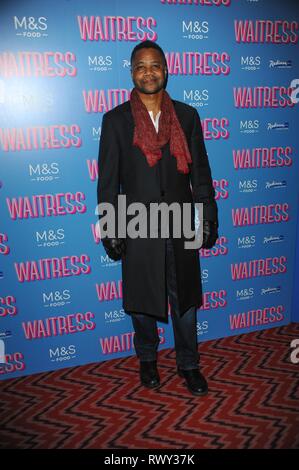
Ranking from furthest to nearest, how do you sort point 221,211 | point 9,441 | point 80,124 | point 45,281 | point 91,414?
1. point 221,211
2. point 45,281
3. point 80,124
4. point 91,414
5. point 9,441

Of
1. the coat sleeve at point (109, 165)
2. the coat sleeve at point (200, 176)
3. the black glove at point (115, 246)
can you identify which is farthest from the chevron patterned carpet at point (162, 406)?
the coat sleeve at point (109, 165)

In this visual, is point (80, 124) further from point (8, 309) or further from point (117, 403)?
point (117, 403)

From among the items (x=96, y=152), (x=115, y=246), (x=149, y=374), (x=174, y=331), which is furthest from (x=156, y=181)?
(x=149, y=374)

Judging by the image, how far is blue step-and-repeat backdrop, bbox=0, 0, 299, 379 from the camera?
2658 millimetres

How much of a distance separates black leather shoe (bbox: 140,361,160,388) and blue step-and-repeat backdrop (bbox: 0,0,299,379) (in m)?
0.42

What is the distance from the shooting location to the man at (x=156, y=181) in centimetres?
243

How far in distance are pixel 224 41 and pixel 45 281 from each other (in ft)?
7.14

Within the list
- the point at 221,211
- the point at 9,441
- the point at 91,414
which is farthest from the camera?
the point at 221,211

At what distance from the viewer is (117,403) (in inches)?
104

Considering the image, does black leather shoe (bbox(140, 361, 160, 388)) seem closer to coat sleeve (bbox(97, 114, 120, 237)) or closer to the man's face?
coat sleeve (bbox(97, 114, 120, 237))

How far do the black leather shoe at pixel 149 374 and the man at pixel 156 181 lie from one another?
0.23m

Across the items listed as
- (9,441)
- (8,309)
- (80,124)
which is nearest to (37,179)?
(80,124)

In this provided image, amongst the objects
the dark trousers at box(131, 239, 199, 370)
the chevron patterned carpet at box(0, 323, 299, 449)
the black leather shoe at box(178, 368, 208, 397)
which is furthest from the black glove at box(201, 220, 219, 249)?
the chevron patterned carpet at box(0, 323, 299, 449)

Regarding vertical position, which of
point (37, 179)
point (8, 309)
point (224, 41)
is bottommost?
point (8, 309)
